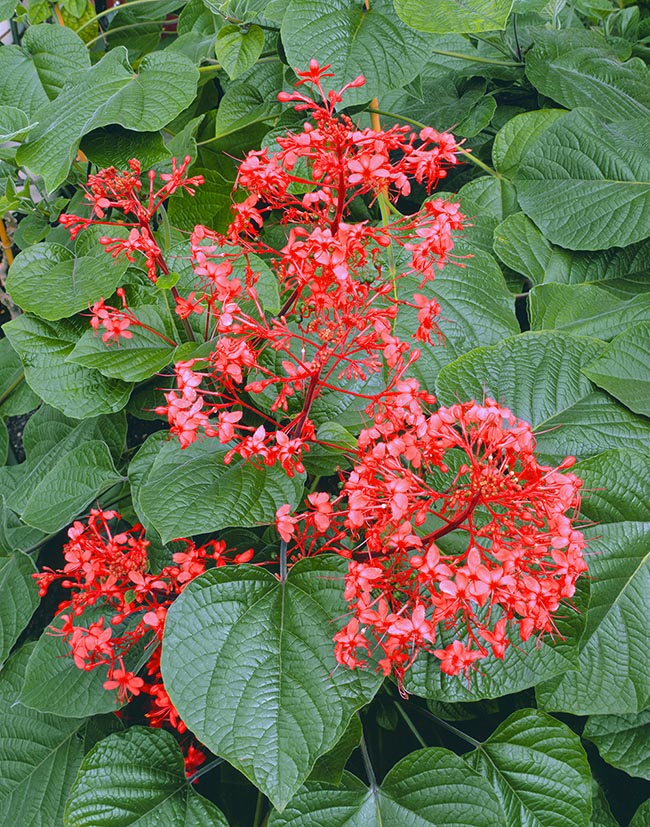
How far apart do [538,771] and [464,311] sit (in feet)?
1.89

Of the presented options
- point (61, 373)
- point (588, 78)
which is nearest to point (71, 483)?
point (61, 373)

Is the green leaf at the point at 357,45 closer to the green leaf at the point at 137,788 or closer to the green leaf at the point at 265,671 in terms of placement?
the green leaf at the point at 265,671

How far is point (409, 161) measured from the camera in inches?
31.9

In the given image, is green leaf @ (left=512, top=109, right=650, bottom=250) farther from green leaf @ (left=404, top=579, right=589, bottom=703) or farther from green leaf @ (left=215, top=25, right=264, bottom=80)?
green leaf @ (left=404, top=579, right=589, bottom=703)

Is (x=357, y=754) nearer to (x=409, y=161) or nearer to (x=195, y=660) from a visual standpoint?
(x=195, y=660)

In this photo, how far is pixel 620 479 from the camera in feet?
2.87

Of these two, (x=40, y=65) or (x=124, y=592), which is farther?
(x=40, y=65)

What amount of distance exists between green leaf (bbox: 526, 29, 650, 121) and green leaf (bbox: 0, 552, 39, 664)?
3.72ft

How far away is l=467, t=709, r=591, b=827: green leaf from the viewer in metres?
0.82

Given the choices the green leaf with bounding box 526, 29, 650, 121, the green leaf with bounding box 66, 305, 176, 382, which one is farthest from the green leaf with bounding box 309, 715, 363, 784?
the green leaf with bounding box 526, 29, 650, 121

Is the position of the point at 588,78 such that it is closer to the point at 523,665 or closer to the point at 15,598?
the point at 523,665

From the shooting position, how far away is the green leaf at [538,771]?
0.82m

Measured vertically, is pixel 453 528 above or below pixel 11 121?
below

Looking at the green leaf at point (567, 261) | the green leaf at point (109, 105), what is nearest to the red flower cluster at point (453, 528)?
the green leaf at point (567, 261)
